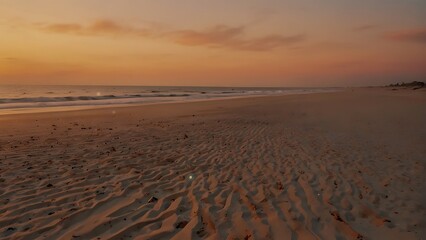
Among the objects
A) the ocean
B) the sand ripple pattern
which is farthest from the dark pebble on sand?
the ocean

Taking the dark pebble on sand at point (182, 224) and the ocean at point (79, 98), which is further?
the ocean at point (79, 98)

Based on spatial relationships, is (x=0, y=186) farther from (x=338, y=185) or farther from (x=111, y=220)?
(x=338, y=185)

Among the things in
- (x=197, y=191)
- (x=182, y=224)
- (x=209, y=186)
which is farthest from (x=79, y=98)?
(x=182, y=224)

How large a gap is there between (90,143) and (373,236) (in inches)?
360

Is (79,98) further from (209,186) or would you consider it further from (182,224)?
(182,224)

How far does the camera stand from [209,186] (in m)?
6.69

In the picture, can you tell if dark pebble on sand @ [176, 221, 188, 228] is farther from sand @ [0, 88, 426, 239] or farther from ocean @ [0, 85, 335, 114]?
ocean @ [0, 85, 335, 114]

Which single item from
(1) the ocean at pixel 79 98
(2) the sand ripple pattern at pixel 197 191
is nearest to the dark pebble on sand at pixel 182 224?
(2) the sand ripple pattern at pixel 197 191

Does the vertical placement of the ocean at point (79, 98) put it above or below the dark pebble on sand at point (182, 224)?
above

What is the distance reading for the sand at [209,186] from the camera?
4.78m

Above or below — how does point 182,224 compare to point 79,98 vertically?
below

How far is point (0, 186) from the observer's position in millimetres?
6363

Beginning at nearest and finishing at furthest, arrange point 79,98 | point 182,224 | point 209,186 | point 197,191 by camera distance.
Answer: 1. point 182,224
2. point 197,191
3. point 209,186
4. point 79,98

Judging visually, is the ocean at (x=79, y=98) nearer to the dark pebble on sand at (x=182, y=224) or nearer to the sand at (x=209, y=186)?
the sand at (x=209, y=186)
